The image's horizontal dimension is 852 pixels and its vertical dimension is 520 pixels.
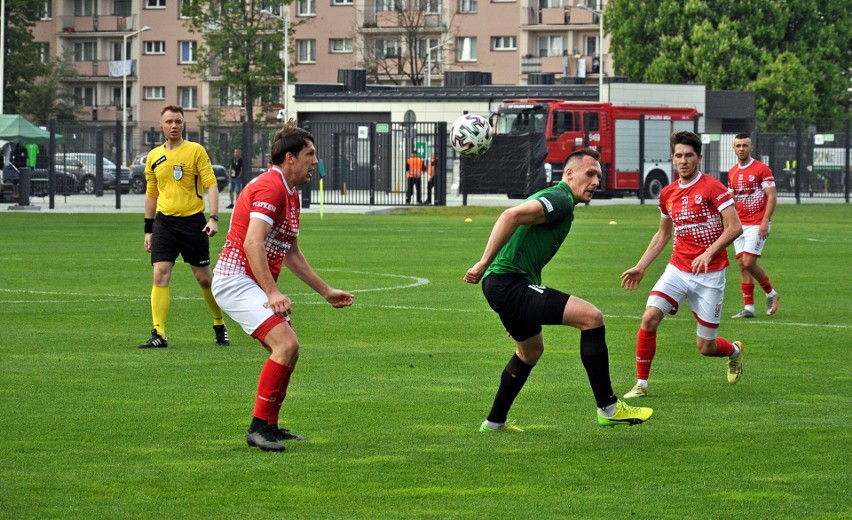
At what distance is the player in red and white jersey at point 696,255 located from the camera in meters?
11.0

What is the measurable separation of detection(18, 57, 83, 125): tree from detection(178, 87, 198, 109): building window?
1114cm

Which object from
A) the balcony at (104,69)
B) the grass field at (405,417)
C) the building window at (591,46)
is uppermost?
the building window at (591,46)

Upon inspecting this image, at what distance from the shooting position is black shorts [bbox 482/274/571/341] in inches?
346

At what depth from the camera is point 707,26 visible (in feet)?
238

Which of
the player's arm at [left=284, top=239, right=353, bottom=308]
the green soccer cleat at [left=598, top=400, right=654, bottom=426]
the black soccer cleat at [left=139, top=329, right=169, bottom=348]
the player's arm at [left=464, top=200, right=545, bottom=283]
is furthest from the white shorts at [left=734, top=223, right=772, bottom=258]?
the player's arm at [left=284, top=239, right=353, bottom=308]

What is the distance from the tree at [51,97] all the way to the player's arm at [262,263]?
3038 inches

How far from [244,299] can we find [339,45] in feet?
301

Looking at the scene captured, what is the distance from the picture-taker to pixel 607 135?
5141 centimetres

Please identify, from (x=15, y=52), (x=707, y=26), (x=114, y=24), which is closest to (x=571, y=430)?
(x=707, y=26)

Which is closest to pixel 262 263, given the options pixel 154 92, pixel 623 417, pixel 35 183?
pixel 623 417

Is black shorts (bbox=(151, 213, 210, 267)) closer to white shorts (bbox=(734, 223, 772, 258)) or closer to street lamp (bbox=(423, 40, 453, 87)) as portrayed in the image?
white shorts (bbox=(734, 223, 772, 258))

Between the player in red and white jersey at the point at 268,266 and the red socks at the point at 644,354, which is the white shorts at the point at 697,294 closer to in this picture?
the red socks at the point at 644,354

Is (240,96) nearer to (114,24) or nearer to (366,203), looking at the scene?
(114,24)

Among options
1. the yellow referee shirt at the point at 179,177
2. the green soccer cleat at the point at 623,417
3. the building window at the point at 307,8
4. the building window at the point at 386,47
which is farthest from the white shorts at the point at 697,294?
the building window at the point at 307,8
